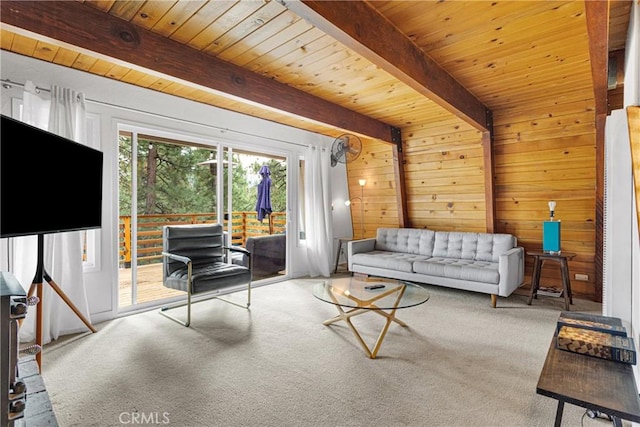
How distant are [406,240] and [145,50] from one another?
4.02 m

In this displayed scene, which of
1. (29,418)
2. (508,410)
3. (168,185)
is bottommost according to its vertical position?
(508,410)

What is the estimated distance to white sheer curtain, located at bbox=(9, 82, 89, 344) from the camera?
2.65 meters

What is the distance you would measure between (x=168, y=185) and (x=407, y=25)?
2.96 m

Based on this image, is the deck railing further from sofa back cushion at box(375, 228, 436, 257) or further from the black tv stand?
sofa back cushion at box(375, 228, 436, 257)

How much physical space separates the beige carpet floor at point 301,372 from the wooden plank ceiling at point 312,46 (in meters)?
2.08

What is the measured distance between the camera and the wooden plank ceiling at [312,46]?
6.68 ft

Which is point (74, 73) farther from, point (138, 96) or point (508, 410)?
point (508, 410)

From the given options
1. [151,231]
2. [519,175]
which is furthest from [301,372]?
[519,175]

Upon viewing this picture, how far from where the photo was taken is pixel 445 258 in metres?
4.52

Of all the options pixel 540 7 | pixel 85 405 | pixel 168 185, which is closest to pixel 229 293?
pixel 168 185

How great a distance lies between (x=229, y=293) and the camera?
420cm

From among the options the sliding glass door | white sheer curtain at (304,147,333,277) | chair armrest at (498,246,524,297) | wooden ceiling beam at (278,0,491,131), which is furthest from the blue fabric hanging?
chair armrest at (498,246,524,297)

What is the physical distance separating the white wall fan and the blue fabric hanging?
1.13 metres

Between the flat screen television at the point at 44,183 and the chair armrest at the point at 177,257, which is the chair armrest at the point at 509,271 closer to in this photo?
the chair armrest at the point at 177,257
